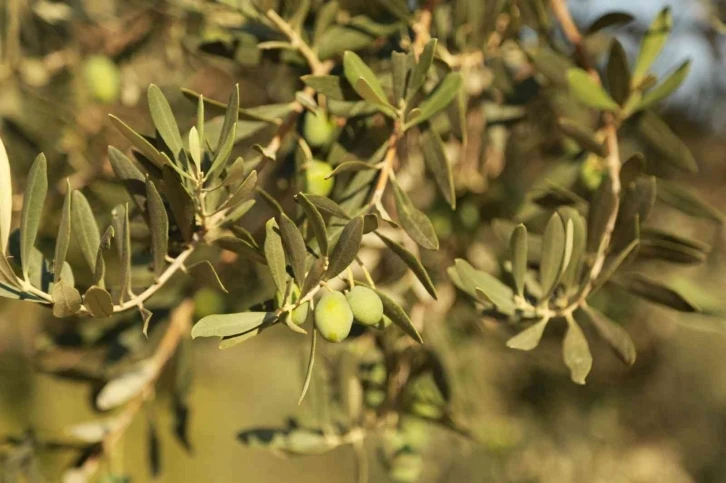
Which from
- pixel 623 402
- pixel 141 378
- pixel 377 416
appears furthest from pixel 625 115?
pixel 623 402

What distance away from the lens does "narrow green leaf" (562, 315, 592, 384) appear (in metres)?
0.62

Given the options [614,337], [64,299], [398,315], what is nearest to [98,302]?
[64,299]

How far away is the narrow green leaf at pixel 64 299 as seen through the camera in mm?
525

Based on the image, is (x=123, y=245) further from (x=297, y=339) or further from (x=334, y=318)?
(x=297, y=339)

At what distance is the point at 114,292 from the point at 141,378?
14.1 inches

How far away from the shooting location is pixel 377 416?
0.95 m

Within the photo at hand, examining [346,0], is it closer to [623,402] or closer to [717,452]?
[623,402]

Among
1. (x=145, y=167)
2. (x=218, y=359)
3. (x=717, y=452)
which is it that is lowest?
(x=218, y=359)

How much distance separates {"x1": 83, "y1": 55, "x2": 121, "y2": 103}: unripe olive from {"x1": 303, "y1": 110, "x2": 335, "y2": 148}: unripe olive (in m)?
0.59

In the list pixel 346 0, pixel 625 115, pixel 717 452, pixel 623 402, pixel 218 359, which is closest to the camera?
pixel 625 115

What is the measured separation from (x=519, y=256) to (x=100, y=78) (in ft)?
2.74

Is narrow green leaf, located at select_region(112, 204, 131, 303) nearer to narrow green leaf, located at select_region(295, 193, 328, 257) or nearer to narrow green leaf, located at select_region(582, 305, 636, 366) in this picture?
narrow green leaf, located at select_region(295, 193, 328, 257)

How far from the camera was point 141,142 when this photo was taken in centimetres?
55

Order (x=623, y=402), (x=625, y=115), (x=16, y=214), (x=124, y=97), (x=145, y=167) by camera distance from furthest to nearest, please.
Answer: (x=623, y=402) → (x=124, y=97) → (x=16, y=214) → (x=625, y=115) → (x=145, y=167)
